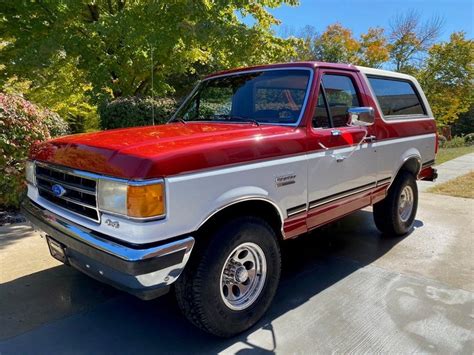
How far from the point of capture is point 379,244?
471cm

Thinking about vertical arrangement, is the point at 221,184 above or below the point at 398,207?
above

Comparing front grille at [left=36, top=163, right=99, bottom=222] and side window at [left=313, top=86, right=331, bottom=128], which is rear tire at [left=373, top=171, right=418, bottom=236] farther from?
front grille at [left=36, top=163, right=99, bottom=222]

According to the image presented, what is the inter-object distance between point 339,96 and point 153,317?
8.65 feet

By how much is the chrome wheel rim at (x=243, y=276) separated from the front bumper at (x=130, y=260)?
1.53 ft

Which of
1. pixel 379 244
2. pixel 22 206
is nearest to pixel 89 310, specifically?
pixel 22 206

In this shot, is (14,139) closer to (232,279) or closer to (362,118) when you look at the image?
(232,279)

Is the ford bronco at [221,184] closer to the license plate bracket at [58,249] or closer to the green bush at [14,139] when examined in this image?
the license plate bracket at [58,249]

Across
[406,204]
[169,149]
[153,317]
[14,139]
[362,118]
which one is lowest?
[153,317]

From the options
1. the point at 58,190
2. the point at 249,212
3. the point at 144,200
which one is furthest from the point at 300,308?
the point at 58,190

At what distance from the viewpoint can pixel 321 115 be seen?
137 inches

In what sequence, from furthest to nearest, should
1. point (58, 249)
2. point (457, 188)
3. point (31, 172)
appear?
1. point (457, 188)
2. point (31, 172)
3. point (58, 249)

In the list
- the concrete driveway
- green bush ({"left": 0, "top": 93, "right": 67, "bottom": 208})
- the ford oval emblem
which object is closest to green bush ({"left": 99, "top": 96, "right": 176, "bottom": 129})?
green bush ({"left": 0, "top": 93, "right": 67, "bottom": 208})

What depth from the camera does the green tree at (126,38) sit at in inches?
267

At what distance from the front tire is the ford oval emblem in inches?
41.9
